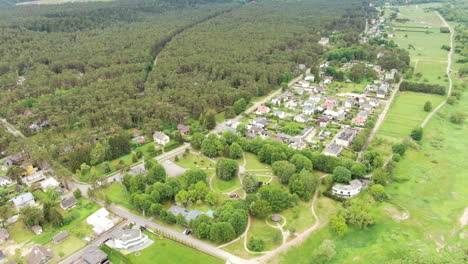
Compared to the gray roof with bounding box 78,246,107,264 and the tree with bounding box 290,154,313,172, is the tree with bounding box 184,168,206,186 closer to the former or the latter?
the tree with bounding box 290,154,313,172

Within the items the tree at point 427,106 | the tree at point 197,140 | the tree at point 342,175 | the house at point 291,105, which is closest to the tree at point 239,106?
the house at point 291,105

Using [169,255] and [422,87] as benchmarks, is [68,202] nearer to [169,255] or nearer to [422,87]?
[169,255]

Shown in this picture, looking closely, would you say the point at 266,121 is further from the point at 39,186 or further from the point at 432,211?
the point at 39,186

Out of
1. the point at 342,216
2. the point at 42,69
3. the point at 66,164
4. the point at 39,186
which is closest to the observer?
the point at 342,216

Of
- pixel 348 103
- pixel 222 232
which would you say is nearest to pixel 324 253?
pixel 222 232

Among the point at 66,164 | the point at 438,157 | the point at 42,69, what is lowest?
the point at 438,157

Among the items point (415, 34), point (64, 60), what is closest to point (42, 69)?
point (64, 60)
